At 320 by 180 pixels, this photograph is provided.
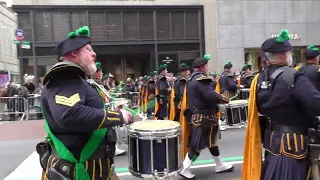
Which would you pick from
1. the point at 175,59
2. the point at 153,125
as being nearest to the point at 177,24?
the point at 175,59

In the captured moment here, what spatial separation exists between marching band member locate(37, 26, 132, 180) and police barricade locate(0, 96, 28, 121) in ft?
42.2

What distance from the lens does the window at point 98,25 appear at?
2164cm

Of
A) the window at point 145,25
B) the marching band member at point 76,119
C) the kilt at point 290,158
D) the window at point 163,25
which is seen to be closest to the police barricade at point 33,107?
the window at point 145,25

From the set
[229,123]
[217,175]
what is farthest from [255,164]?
[229,123]

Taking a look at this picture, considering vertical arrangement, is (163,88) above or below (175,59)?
below

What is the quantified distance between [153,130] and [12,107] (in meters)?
12.7

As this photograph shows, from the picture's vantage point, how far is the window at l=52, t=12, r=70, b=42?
21391 millimetres

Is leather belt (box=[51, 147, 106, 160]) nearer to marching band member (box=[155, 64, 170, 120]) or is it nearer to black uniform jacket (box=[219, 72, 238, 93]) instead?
marching band member (box=[155, 64, 170, 120])

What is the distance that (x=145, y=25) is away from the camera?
22.2 metres

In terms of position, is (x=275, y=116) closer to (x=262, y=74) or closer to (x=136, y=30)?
(x=262, y=74)

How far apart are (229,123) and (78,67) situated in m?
5.38

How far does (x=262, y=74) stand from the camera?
342cm

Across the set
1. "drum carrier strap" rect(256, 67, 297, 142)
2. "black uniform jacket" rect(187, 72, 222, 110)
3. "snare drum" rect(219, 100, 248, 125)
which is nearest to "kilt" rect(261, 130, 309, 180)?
"drum carrier strap" rect(256, 67, 297, 142)

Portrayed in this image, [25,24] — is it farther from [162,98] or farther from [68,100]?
[68,100]
